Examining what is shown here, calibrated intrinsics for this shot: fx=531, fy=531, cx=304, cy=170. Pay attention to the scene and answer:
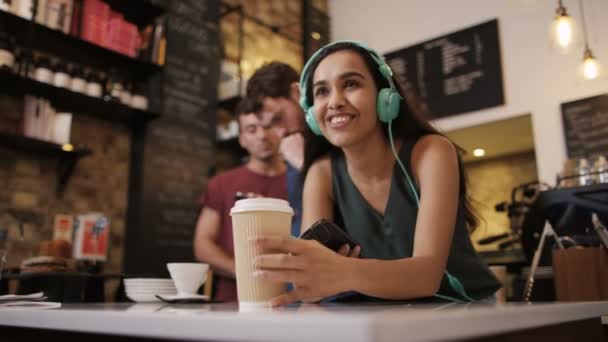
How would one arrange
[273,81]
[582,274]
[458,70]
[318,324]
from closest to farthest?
Answer: [318,324] → [582,274] → [273,81] → [458,70]

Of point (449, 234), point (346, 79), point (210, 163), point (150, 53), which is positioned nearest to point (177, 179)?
point (210, 163)

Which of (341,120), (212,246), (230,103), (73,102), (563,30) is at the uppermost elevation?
(563,30)

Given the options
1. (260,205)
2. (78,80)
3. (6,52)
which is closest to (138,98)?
(78,80)

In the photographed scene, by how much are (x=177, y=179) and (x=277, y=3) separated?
2.33 meters

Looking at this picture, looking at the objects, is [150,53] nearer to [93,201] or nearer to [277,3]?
[93,201]

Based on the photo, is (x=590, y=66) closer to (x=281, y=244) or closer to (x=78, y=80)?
(x=78, y=80)

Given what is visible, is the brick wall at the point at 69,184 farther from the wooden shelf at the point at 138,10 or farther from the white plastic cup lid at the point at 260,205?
the white plastic cup lid at the point at 260,205

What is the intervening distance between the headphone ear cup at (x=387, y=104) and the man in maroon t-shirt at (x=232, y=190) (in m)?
1.11

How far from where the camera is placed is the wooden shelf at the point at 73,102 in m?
2.97

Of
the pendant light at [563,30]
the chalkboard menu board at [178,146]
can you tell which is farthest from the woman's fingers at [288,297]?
the pendant light at [563,30]

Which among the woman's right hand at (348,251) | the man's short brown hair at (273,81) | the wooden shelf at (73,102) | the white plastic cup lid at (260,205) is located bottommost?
the woman's right hand at (348,251)

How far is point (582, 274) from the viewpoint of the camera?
1.58m

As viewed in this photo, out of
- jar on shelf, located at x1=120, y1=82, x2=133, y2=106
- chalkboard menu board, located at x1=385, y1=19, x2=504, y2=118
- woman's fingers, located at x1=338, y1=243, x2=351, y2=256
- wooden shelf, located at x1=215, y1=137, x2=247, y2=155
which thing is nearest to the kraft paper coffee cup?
woman's fingers, located at x1=338, y1=243, x2=351, y2=256

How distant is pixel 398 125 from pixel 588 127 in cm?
299
